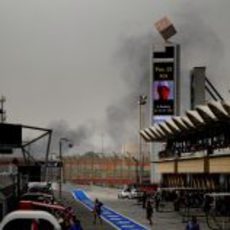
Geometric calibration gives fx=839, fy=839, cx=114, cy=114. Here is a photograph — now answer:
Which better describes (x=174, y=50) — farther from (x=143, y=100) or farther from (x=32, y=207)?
(x=32, y=207)

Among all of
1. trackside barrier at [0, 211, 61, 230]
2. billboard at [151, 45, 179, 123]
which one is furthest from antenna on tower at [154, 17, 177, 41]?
trackside barrier at [0, 211, 61, 230]

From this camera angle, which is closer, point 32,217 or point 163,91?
point 32,217

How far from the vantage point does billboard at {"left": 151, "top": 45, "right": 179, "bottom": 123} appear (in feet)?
407

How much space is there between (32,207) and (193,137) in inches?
2514

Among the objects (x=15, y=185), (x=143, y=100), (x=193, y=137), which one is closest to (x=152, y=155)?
(x=143, y=100)

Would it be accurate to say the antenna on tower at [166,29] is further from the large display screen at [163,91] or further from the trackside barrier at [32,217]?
the trackside barrier at [32,217]

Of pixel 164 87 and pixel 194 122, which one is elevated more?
pixel 164 87

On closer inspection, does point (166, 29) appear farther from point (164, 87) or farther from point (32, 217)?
point (32, 217)

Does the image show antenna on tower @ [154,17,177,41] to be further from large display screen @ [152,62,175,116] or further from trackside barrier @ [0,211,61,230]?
trackside barrier @ [0,211,61,230]

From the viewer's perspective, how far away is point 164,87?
12481cm

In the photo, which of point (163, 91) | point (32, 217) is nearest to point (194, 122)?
point (163, 91)

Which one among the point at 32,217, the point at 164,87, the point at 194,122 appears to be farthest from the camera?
the point at 164,87

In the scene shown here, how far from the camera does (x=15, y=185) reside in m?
34.1

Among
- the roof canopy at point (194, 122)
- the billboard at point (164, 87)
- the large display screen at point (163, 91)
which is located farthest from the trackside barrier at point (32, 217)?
the large display screen at point (163, 91)
